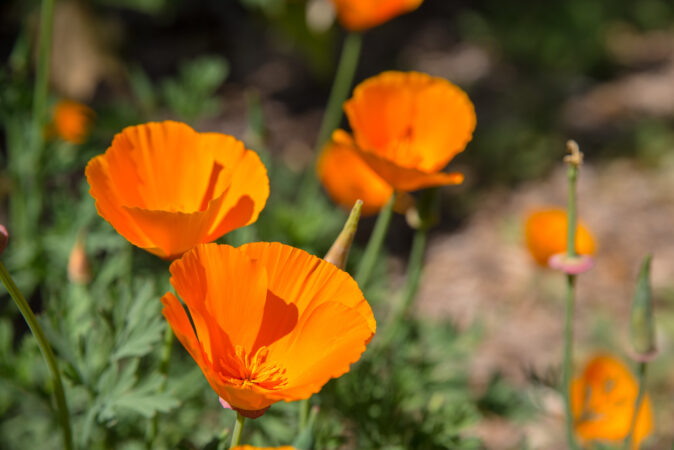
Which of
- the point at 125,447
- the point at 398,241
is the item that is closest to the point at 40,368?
the point at 125,447

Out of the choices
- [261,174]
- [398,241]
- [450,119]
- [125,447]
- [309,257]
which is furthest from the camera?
[398,241]

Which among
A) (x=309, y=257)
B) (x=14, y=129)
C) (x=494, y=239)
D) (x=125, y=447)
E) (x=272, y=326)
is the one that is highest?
(x=309, y=257)

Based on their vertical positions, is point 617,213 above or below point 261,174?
below

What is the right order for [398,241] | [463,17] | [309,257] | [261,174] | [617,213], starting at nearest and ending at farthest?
[309,257] → [261,174] → [398,241] → [617,213] → [463,17]

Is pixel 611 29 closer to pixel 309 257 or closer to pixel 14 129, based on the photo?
pixel 14 129

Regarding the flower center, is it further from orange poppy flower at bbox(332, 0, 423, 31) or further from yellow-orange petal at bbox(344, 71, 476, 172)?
orange poppy flower at bbox(332, 0, 423, 31)

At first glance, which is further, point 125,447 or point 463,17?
point 463,17

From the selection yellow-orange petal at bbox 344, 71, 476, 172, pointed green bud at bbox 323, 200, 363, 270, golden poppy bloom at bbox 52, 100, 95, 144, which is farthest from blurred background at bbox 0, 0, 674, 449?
pointed green bud at bbox 323, 200, 363, 270

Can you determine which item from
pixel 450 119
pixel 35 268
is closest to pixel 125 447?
pixel 35 268
